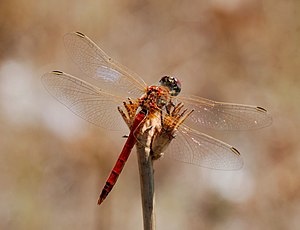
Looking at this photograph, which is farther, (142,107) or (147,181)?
(142,107)

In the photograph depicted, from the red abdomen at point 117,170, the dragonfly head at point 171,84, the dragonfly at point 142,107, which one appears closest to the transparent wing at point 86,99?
the dragonfly at point 142,107

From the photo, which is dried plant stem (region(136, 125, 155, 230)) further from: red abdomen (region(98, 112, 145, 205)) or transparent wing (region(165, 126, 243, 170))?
transparent wing (region(165, 126, 243, 170))

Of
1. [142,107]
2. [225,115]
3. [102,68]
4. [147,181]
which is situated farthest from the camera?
[102,68]

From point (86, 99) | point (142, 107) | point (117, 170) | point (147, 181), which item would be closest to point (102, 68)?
point (86, 99)

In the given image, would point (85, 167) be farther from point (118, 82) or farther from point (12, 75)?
point (118, 82)

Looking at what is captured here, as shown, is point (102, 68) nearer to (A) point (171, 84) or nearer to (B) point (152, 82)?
(A) point (171, 84)

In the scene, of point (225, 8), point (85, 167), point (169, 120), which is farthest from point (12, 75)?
point (169, 120)

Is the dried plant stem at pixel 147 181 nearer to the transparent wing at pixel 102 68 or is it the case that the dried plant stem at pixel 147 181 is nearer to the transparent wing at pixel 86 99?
the transparent wing at pixel 86 99
